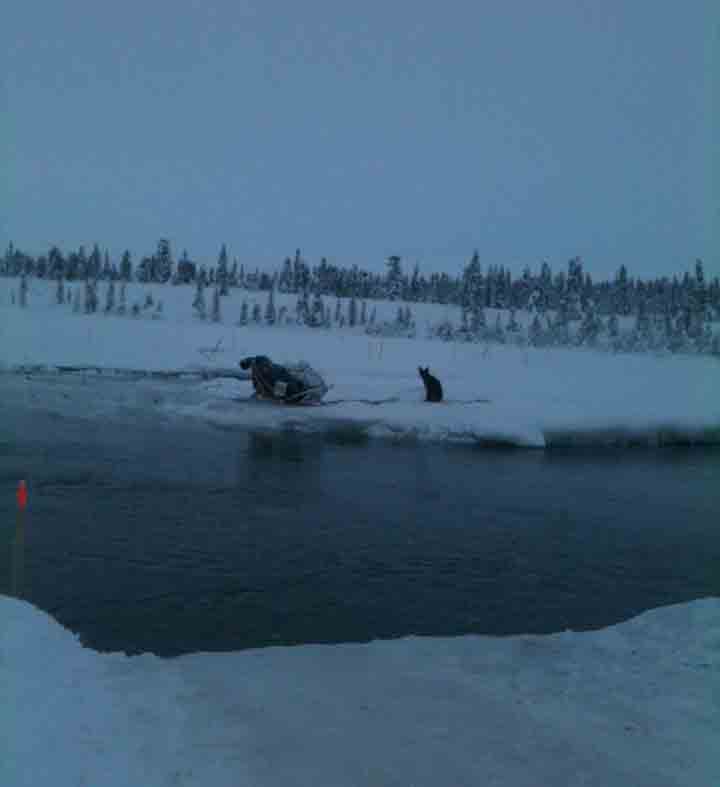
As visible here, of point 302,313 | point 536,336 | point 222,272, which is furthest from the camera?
point 222,272

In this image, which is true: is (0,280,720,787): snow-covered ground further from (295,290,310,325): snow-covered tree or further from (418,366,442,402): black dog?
(295,290,310,325): snow-covered tree

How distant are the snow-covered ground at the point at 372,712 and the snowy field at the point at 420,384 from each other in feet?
52.4

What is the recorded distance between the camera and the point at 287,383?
1056 inches

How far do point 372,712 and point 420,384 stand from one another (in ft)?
100

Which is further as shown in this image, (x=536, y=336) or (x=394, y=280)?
(x=394, y=280)

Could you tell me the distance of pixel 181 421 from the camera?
76.9 ft

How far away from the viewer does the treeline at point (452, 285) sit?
317 ft

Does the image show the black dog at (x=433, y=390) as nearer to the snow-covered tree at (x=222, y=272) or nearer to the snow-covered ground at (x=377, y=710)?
the snow-covered ground at (x=377, y=710)

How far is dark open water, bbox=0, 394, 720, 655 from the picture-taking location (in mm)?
8164

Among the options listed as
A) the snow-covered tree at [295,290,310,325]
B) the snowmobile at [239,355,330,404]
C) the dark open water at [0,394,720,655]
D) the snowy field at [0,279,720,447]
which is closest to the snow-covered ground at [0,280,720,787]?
the dark open water at [0,394,720,655]

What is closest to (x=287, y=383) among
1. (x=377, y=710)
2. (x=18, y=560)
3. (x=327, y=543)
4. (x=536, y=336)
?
(x=327, y=543)

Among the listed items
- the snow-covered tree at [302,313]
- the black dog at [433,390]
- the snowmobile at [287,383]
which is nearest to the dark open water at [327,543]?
the snowmobile at [287,383]

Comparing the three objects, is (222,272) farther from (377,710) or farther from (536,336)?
(377,710)

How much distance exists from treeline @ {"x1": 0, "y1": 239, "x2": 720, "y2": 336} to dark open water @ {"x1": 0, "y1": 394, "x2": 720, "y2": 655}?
70.7 m
